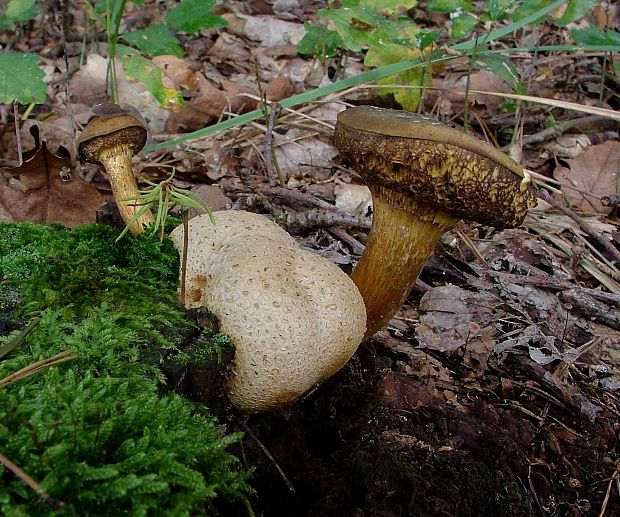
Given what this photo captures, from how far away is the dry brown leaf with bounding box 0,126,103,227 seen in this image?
2.98 m

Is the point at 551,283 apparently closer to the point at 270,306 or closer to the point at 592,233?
the point at 592,233

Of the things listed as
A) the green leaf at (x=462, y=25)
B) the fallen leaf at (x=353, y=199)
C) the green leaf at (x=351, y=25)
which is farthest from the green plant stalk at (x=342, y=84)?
the fallen leaf at (x=353, y=199)

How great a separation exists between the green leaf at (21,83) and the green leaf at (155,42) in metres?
0.94

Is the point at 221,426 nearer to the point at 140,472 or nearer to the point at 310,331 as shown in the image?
the point at 310,331

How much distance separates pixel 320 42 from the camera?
15.3 feet

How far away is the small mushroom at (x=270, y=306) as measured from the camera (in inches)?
72.1

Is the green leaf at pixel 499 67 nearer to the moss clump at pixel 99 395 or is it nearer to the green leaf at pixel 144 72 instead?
the green leaf at pixel 144 72

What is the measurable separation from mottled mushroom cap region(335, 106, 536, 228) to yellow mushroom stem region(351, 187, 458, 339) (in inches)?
2.8

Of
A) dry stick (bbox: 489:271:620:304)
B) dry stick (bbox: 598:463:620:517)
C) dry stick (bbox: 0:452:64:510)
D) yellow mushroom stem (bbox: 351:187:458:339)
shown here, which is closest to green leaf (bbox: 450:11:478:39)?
dry stick (bbox: 489:271:620:304)

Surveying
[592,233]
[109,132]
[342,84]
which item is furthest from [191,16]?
[592,233]

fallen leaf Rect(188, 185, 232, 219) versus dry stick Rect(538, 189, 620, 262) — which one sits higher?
dry stick Rect(538, 189, 620, 262)

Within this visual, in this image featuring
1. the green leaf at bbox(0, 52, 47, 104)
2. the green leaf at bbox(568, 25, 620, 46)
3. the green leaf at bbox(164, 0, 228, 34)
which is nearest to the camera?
the green leaf at bbox(0, 52, 47, 104)

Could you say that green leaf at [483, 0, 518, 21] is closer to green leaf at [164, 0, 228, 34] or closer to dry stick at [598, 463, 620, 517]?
green leaf at [164, 0, 228, 34]

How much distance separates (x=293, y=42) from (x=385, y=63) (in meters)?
2.71
